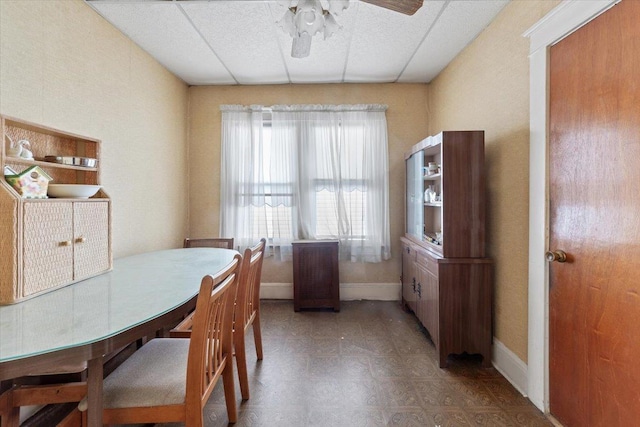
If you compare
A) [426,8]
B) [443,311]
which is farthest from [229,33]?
Result: [443,311]

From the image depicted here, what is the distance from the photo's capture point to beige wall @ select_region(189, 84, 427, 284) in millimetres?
3396

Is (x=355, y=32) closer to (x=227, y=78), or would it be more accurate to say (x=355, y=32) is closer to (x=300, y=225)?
(x=227, y=78)

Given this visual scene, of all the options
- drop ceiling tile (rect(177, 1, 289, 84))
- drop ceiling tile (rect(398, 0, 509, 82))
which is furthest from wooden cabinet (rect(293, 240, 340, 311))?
drop ceiling tile (rect(398, 0, 509, 82))

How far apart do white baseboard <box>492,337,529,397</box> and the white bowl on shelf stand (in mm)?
2904

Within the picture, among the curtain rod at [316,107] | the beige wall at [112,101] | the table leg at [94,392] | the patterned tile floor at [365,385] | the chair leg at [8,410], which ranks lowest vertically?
the patterned tile floor at [365,385]

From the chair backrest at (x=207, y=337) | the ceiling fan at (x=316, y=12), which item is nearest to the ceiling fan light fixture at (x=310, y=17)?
the ceiling fan at (x=316, y=12)

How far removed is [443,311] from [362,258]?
53.4 inches

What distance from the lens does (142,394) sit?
44.3 inches

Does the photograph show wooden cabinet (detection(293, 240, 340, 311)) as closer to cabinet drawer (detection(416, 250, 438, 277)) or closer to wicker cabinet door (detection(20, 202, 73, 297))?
cabinet drawer (detection(416, 250, 438, 277))

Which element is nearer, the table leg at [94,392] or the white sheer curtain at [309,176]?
the table leg at [94,392]

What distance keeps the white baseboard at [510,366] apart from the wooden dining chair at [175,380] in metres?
1.89

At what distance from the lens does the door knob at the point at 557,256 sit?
1.51 metres

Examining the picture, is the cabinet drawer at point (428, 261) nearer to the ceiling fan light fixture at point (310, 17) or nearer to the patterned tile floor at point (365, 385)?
the patterned tile floor at point (365, 385)

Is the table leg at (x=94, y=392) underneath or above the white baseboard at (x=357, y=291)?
above
